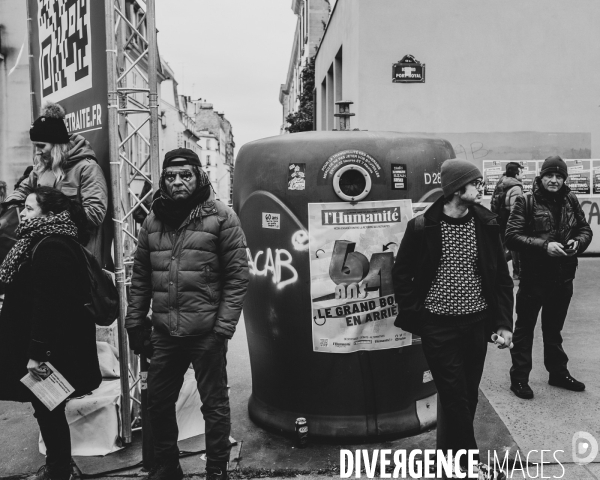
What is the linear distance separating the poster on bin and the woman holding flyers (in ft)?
4.50

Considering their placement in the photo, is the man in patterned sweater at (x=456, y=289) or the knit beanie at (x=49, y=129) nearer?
the man in patterned sweater at (x=456, y=289)

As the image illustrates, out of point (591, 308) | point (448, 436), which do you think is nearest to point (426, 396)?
point (448, 436)

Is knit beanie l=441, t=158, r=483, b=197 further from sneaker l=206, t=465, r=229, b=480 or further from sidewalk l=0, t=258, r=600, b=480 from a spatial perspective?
sneaker l=206, t=465, r=229, b=480

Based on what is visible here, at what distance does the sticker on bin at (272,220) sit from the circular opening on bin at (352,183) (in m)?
0.43

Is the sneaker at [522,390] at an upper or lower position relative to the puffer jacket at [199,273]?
lower

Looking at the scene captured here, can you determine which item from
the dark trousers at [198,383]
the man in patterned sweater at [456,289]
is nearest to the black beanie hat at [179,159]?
the dark trousers at [198,383]

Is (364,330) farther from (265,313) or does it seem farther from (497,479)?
(497,479)

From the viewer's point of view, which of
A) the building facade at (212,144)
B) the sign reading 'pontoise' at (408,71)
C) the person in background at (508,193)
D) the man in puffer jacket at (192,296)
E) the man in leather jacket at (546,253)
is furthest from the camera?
the building facade at (212,144)

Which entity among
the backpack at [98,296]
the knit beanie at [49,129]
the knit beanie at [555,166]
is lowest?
the backpack at [98,296]

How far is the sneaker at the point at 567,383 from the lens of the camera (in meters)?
4.71

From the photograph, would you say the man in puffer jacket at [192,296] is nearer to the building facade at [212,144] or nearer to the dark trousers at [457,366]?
the dark trousers at [457,366]

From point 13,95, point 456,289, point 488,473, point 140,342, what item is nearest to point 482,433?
point 488,473

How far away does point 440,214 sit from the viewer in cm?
326

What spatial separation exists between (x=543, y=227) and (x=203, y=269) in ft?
8.67
